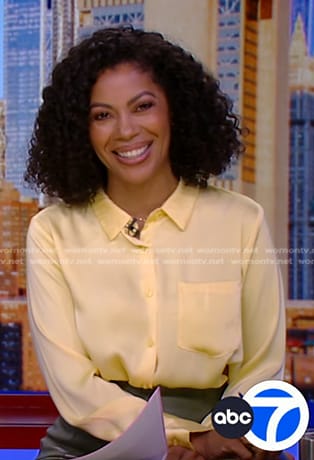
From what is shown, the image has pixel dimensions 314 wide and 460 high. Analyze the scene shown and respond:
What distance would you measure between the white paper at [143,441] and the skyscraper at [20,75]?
45cm

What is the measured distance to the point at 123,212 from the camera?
4.00 ft

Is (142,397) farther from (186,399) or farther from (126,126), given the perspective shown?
(126,126)

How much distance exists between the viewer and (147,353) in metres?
1.18

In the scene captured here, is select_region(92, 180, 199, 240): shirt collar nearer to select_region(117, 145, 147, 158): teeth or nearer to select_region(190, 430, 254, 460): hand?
select_region(117, 145, 147, 158): teeth

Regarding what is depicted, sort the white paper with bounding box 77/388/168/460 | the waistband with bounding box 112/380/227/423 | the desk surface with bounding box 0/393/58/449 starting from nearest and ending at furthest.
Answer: the white paper with bounding box 77/388/168/460
the waistband with bounding box 112/380/227/423
the desk surface with bounding box 0/393/58/449

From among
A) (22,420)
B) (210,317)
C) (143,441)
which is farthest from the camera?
(22,420)

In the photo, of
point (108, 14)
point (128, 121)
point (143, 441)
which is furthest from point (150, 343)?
point (108, 14)

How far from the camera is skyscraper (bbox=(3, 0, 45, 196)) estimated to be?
4.20 feet

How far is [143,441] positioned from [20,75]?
69cm

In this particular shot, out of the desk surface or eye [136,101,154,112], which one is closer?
eye [136,101,154,112]

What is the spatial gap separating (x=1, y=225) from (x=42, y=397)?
0.34m

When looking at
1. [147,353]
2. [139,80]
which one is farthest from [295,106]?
[147,353]

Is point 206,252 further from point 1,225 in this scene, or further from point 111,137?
point 1,225

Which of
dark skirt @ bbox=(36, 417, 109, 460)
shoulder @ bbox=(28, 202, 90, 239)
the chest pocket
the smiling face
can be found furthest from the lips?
dark skirt @ bbox=(36, 417, 109, 460)
